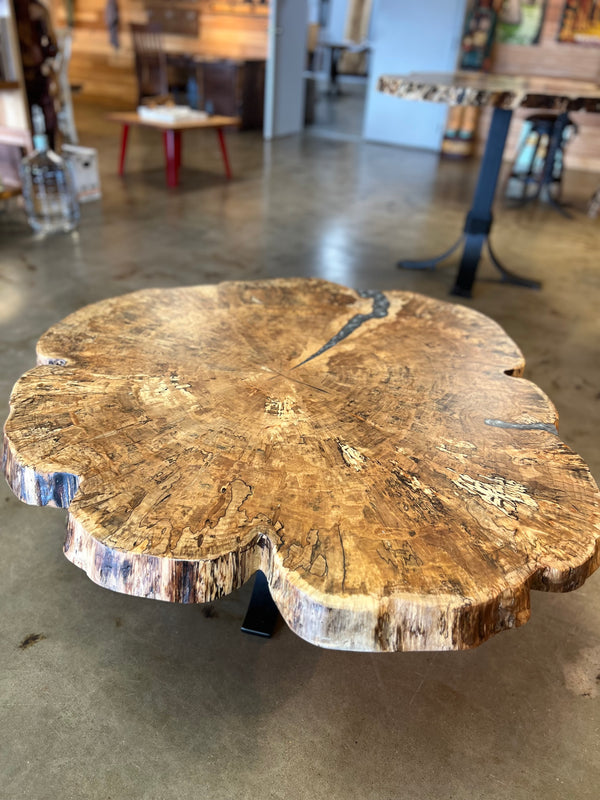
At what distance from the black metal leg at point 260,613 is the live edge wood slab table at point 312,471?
431mm

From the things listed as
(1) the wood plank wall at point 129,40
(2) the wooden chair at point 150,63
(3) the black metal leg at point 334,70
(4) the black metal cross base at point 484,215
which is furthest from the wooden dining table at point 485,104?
(3) the black metal leg at point 334,70

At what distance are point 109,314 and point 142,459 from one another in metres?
0.65

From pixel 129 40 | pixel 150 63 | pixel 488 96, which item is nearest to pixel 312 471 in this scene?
pixel 488 96

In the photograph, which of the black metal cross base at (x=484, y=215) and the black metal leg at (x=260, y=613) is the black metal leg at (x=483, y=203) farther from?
the black metal leg at (x=260, y=613)

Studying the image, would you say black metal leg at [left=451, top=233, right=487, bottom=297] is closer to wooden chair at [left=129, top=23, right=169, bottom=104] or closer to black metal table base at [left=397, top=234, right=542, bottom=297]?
black metal table base at [left=397, top=234, right=542, bottom=297]

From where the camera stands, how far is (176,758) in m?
1.09

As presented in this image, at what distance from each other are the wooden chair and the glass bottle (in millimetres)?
4654

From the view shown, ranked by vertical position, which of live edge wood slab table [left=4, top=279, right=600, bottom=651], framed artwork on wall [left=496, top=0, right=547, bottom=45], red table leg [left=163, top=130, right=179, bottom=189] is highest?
framed artwork on wall [left=496, top=0, right=547, bottom=45]

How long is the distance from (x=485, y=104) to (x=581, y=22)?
518 centimetres

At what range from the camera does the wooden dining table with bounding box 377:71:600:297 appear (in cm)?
244

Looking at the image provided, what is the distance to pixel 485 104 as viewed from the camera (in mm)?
2426

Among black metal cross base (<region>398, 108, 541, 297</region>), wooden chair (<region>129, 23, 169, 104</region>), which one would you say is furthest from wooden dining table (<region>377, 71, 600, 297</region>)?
wooden chair (<region>129, 23, 169, 104</region>)

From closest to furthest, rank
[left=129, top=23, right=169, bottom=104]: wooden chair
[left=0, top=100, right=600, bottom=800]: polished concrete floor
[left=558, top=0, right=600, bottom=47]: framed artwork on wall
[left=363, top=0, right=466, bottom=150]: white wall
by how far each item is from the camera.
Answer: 1. [left=0, top=100, right=600, bottom=800]: polished concrete floor
2. [left=558, top=0, right=600, bottom=47]: framed artwork on wall
3. [left=363, top=0, right=466, bottom=150]: white wall
4. [left=129, top=23, right=169, bottom=104]: wooden chair

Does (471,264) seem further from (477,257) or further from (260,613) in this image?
(260,613)
